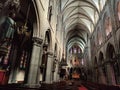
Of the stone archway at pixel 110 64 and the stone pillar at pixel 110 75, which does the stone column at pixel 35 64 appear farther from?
the stone pillar at pixel 110 75

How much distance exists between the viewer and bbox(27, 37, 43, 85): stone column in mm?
6113

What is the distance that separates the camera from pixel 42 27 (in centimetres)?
756

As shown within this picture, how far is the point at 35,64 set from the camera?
653 centimetres

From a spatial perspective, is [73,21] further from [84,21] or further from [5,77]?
[5,77]

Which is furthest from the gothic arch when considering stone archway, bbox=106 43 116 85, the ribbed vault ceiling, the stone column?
the stone column

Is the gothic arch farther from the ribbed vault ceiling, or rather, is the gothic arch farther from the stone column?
the stone column

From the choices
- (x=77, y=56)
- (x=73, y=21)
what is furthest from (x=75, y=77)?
(x=73, y=21)

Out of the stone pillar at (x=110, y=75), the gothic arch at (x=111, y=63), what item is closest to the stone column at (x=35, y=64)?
the gothic arch at (x=111, y=63)

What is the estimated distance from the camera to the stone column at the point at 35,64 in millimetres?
6113

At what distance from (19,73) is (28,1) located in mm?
7660

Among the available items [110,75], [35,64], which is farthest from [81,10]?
[35,64]

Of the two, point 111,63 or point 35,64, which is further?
point 111,63

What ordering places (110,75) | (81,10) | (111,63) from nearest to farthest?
(110,75) → (111,63) → (81,10)

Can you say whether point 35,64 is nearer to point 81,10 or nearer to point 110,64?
point 110,64
